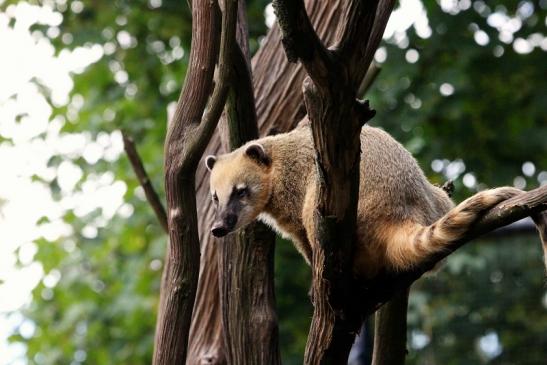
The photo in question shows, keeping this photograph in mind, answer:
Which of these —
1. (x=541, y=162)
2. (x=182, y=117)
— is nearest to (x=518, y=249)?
(x=541, y=162)

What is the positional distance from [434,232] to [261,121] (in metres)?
2.59

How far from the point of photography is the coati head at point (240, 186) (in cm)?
583

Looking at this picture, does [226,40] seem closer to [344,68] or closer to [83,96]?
[344,68]

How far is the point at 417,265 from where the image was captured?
4613mm

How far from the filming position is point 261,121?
6.75 metres

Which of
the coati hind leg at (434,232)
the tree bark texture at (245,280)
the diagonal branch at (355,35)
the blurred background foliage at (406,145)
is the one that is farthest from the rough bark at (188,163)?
the blurred background foliage at (406,145)

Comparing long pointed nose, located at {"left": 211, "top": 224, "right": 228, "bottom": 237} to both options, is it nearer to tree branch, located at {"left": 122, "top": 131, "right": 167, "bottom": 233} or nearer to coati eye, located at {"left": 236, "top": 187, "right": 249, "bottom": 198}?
coati eye, located at {"left": 236, "top": 187, "right": 249, "bottom": 198}

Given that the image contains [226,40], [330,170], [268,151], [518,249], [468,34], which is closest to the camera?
[330,170]

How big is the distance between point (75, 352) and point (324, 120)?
8074mm

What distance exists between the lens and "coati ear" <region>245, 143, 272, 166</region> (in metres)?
5.79

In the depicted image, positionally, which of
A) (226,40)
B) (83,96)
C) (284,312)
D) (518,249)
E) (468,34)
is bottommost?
(518,249)

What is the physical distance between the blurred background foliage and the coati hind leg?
4.64 metres

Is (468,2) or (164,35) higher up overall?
(164,35)

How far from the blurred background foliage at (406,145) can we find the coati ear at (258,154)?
371 centimetres
